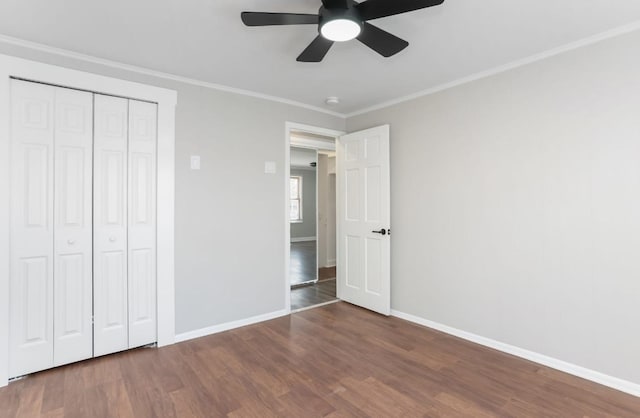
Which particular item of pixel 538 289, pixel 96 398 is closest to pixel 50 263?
pixel 96 398

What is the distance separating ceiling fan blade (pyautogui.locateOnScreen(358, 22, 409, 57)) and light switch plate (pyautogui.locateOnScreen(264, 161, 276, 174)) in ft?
6.14

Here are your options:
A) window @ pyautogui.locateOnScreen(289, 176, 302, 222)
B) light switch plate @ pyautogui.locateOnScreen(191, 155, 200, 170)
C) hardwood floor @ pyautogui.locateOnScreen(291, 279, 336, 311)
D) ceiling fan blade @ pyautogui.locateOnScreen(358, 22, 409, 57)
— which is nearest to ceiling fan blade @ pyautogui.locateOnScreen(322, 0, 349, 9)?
ceiling fan blade @ pyautogui.locateOnScreen(358, 22, 409, 57)

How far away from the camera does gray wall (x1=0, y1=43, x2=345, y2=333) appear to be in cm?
309

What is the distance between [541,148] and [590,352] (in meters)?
1.58

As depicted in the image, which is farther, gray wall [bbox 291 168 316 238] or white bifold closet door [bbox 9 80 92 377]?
gray wall [bbox 291 168 316 238]

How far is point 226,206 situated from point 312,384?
1870 millimetres

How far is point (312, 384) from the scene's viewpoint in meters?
2.33

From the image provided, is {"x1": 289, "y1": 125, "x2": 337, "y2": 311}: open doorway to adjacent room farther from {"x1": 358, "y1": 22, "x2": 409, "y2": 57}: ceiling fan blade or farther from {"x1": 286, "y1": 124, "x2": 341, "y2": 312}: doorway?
{"x1": 358, "y1": 22, "x2": 409, "y2": 57}: ceiling fan blade

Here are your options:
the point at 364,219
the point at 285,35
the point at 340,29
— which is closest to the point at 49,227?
the point at 285,35

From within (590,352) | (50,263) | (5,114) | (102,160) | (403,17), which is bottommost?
(590,352)

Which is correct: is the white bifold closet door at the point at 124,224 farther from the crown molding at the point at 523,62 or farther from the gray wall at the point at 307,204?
the gray wall at the point at 307,204

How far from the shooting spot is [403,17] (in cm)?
208

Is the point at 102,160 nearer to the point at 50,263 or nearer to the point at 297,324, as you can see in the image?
the point at 50,263

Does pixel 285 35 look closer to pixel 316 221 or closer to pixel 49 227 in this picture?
pixel 49 227
